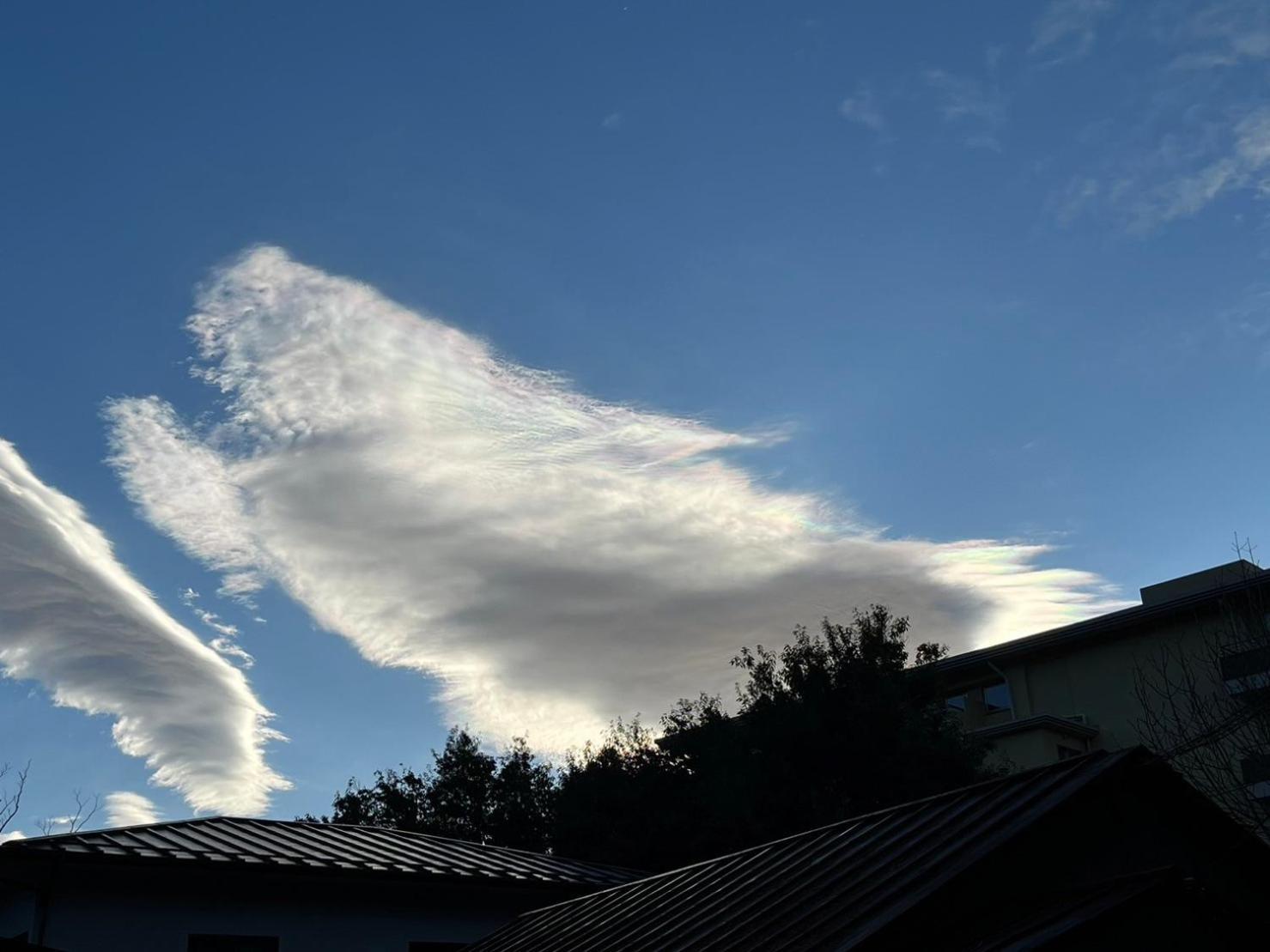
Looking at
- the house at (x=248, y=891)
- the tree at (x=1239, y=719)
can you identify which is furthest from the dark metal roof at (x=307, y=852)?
the tree at (x=1239, y=719)

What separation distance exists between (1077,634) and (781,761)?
1221 cm

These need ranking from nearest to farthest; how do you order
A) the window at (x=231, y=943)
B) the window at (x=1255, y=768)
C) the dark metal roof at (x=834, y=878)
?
the dark metal roof at (x=834, y=878), the window at (x=231, y=943), the window at (x=1255, y=768)

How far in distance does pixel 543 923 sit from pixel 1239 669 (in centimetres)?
1303

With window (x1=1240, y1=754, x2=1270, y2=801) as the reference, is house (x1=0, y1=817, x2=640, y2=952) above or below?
below

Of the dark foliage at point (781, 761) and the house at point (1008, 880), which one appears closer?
the house at point (1008, 880)

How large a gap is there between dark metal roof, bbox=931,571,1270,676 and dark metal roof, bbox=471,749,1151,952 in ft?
88.4

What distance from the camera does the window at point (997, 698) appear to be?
43562 millimetres

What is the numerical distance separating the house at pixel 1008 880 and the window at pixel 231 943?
19.5ft

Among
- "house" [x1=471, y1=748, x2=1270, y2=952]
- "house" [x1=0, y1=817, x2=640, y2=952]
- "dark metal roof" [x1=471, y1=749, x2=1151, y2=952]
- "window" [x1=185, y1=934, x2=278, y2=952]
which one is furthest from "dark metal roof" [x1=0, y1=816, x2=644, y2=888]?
"house" [x1=471, y1=748, x2=1270, y2=952]

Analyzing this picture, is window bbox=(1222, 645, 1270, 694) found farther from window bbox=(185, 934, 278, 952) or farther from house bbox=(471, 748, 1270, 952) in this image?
window bbox=(185, 934, 278, 952)

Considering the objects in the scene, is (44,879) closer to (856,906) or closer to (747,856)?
(747,856)

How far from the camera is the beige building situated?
37.9 meters

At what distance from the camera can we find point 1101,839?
32.9 feet

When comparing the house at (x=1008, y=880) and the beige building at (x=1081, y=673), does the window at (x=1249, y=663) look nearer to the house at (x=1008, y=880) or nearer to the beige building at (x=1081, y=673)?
the house at (x=1008, y=880)
